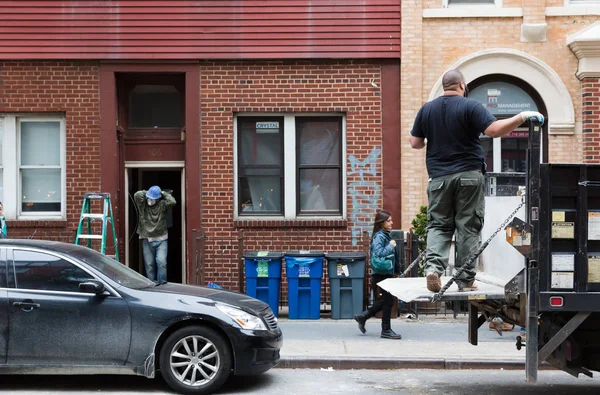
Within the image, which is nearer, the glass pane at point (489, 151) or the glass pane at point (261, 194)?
the glass pane at point (489, 151)

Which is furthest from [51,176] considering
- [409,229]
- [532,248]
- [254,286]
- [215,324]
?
[532,248]

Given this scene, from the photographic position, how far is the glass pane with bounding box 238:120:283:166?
14078mm

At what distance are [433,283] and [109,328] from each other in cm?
305

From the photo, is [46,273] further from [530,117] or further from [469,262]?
[530,117]

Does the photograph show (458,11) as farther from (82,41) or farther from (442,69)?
(82,41)

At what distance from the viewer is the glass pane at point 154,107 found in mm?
14406

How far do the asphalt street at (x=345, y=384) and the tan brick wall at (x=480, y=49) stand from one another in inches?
198

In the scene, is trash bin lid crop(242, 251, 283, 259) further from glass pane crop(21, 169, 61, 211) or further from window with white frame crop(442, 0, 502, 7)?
window with white frame crop(442, 0, 502, 7)

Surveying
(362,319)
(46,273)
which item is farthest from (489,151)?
(46,273)

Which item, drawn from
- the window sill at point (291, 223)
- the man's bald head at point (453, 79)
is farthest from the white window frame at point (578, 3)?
the man's bald head at point (453, 79)

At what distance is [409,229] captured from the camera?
44.3 feet

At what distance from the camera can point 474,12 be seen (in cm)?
1362

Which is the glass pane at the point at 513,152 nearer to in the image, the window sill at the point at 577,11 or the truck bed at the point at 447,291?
the window sill at the point at 577,11

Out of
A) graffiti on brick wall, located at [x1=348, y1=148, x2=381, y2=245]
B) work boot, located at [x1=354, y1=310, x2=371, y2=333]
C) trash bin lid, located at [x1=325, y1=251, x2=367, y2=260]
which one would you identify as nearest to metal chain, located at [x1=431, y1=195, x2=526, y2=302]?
work boot, located at [x1=354, y1=310, x2=371, y2=333]
